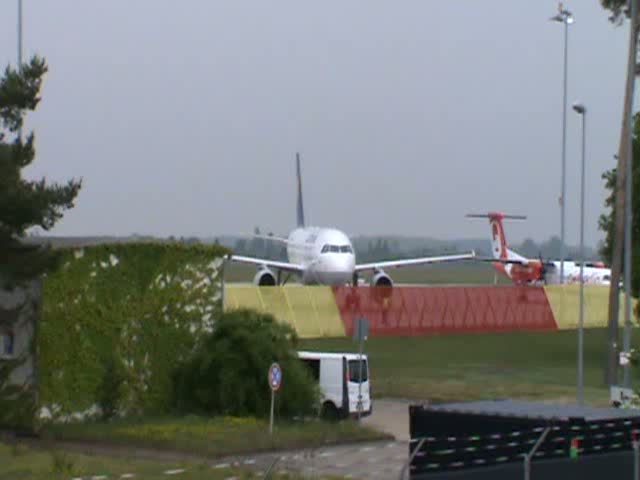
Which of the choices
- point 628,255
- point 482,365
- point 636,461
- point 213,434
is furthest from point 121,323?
point 482,365

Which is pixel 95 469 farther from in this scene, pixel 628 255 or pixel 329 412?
pixel 628 255

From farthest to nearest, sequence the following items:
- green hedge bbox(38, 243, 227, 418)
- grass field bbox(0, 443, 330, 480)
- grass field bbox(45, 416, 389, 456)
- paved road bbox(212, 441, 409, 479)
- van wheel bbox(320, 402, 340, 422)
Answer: van wheel bbox(320, 402, 340, 422), green hedge bbox(38, 243, 227, 418), grass field bbox(45, 416, 389, 456), paved road bbox(212, 441, 409, 479), grass field bbox(0, 443, 330, 480)

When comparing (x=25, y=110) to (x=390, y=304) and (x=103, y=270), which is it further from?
(x=390, y=304)

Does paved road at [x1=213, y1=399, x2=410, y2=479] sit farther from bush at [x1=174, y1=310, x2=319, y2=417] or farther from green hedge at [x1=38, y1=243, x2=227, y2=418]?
green hedge at [x1=38, y1=243, x2=227, y2=418]

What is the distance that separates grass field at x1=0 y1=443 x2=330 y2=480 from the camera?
23.6m

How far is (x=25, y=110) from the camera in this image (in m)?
31.4

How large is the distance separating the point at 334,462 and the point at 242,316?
7.79 meters

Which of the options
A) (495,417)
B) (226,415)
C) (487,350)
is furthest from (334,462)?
(487,350)

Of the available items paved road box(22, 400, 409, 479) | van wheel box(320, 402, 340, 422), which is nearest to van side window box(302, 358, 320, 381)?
van wheel box(320, 402, 340, 422)

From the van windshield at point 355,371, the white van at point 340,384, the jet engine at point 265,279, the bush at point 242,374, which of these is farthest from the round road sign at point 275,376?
the jet engine at point 265,279

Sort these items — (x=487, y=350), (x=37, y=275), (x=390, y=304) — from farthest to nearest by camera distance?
(x=390, y=304) < (x=487, y=350) < (x=37, y=275)

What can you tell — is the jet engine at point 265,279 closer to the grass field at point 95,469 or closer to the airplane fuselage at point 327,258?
the airplane fuselage at point 327,258

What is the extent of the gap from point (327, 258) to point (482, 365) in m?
26.8

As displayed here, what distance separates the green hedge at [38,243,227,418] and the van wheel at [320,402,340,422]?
3628 millimetres
